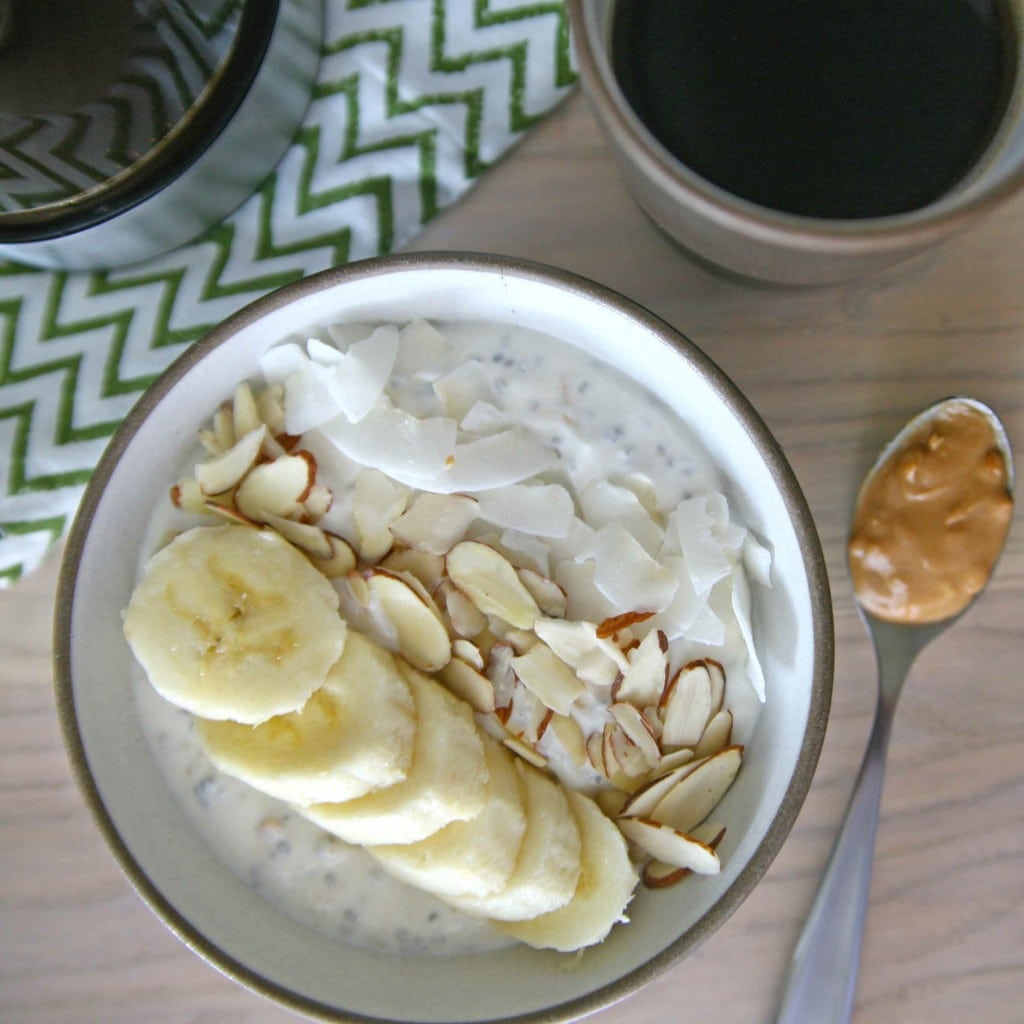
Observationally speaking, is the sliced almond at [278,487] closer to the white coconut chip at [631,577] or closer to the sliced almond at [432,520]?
the sliced almond at [432,520]

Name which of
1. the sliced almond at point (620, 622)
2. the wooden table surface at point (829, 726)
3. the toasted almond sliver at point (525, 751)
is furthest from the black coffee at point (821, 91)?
the toasted almond sliver at point (525, 751)

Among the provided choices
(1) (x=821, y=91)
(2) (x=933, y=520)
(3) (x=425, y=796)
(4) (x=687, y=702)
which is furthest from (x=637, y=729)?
(1) (x=821, y=91)

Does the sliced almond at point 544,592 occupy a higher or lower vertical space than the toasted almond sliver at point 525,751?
higher

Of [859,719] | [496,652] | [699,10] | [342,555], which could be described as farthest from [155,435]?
[859,719]

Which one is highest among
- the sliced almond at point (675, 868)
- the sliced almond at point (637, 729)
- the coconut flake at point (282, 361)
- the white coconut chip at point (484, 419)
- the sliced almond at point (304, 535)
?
the coconut flake at point (282, 361)

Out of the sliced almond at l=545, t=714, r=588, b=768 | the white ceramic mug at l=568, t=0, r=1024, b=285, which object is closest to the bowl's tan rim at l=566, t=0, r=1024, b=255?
the white ceramic mug at l=568, t=0, r=1024, b=285

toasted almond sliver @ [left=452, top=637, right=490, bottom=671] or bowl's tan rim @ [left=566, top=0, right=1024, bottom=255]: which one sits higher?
bowl's tan rim @ [left=566, top=0, right=1024, bottom=255]

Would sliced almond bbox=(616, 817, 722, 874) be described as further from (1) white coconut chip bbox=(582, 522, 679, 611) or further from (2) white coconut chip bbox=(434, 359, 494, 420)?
(2) white coconut chip bbox=(434, 359, 494, 420)
